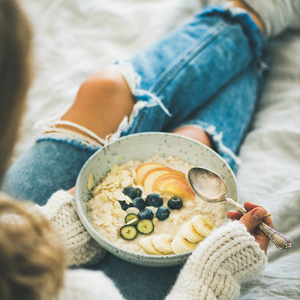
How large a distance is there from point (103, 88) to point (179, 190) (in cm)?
32

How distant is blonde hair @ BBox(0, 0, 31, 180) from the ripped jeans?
0.33 metres

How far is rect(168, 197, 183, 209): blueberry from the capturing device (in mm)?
706

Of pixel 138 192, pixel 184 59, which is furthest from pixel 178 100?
pixel 138 192

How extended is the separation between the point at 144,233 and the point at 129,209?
0.06 metres

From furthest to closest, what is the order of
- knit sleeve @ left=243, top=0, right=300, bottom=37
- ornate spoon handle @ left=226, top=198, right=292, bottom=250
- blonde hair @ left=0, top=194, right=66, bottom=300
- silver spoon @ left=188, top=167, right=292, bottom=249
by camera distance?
knit sleeve @ left=243, top=0, right=300, bottom=37 → silver spoon @ left=188, top=167, right=292, bottom=249 → ornate spoon handle @ left=226, top=198, right=292, bottom=250 → blonde hair @ left=0, top=194, right=66, bottom=300

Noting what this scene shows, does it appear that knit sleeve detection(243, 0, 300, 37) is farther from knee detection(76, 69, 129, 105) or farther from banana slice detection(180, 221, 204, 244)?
banana slice detection(180, 221, 204, 244)

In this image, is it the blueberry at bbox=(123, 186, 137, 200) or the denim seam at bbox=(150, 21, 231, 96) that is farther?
the denim seam at bbox=(150, 21, 231, 96)

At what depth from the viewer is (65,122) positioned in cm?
82

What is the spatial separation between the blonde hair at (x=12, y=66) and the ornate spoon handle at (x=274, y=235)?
42 centimetres

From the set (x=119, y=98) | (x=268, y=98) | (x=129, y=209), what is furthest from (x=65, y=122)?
(x=268, y=98)

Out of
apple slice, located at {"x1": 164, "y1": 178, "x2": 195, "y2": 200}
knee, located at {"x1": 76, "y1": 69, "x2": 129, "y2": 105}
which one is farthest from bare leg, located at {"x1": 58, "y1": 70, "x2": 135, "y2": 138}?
apple slice, located at {"x1": 164, "y1": 178, "x2": 195, "y2": 200}

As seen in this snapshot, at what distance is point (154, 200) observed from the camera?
2.33 feet

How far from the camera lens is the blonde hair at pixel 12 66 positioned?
43cm

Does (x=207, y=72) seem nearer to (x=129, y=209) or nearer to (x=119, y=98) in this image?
(x=119, y=98)
